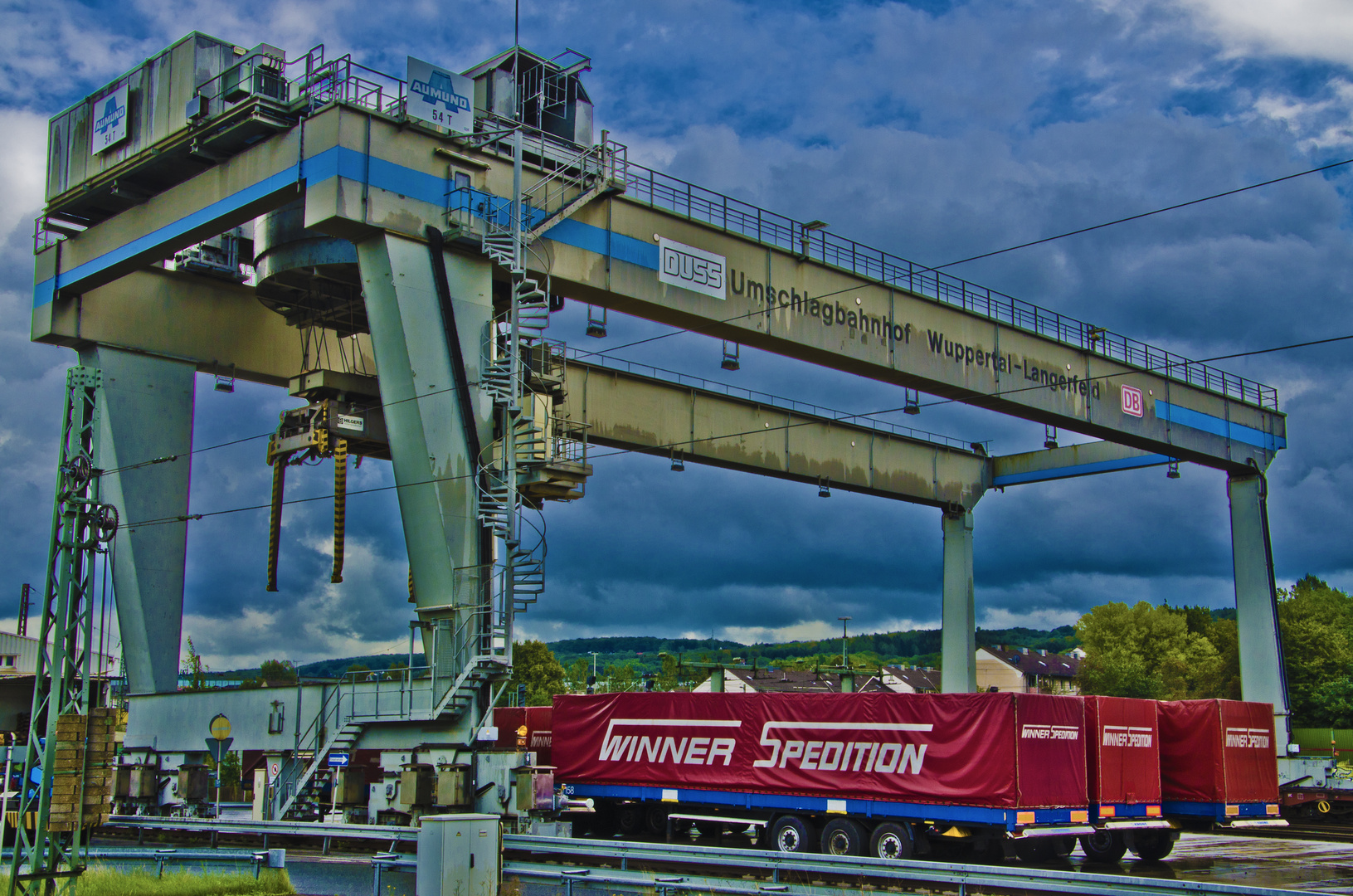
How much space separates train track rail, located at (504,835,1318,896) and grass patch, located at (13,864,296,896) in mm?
2996

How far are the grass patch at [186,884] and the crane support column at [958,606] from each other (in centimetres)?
2877

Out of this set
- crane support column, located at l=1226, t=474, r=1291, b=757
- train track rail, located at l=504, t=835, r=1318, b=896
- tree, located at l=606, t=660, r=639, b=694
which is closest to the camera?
train track rail, located at l=504, t=835, r=1318, b=896

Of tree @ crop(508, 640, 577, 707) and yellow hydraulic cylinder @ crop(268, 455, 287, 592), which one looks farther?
tree @ crop(508, 640, 577, 707)

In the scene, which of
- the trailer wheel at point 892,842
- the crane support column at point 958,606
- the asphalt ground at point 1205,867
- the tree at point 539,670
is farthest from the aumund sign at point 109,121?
the tree at point 539,670

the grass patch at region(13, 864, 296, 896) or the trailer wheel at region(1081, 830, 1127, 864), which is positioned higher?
the grass patch at region(13, 864, 296, 896)

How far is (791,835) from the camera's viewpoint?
20.7 m

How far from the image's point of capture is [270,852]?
1584 cm

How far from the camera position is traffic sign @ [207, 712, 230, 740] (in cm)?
2641

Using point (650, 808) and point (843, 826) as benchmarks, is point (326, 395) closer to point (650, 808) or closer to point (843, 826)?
point (650, 808)

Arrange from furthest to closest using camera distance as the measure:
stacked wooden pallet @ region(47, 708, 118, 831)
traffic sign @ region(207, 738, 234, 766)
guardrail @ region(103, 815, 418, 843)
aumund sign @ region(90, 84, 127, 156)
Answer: aumund sign @ region(90, 84, 127, 156), traffic sign @ region(207, 738, 234, 766), guardrail @ region(103, 815, 418, 843), stacked wooden pallet @ region(47, 708, 118, 831)

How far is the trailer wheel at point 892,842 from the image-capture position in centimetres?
1906

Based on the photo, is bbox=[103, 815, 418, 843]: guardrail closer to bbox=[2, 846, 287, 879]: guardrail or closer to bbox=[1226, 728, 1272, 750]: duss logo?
bbox=[2, 846, 287, 879]: guardrail

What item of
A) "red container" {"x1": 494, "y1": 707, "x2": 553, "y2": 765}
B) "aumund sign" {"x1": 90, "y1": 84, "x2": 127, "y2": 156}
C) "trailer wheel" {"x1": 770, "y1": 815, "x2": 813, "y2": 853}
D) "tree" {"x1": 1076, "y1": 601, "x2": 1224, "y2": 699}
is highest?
"aumund sign" {"x1": 90, "y1": 84, "x2": 127, "y2": 156}

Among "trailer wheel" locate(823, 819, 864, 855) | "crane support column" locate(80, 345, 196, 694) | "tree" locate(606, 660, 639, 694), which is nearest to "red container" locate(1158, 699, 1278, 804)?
Answer: "trailer wheel" locate(823, 819, 864, 855)
